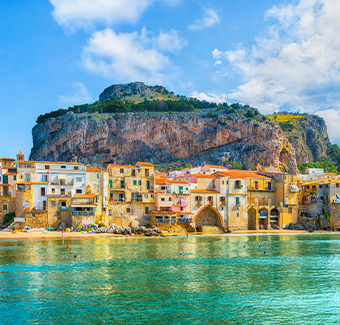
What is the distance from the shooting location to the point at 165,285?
93.6ft

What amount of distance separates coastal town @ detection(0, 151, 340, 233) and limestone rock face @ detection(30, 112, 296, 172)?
64.7 metres

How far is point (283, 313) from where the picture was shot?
2234cm

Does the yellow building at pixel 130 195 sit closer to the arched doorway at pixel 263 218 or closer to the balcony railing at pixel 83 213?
the balcony railing at pixel 83 213

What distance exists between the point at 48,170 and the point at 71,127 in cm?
8779

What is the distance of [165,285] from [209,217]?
1751 inches

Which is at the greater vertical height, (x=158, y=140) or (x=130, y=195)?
(x=158, y=140)

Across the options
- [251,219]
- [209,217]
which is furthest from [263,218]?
[209,217]

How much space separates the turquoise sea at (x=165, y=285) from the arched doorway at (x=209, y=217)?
23.5 m

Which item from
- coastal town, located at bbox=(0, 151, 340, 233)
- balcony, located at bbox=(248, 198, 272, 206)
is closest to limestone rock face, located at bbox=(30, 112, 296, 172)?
coastal town, located at bbox=(0, 151, 340, 233)

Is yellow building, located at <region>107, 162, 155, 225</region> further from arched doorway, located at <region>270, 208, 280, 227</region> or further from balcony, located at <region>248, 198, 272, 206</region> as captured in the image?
arched doorway, located at <region>270, 208, 280, 227</region>

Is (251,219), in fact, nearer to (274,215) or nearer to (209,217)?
(274,215)

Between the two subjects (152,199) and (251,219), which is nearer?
(152,199)

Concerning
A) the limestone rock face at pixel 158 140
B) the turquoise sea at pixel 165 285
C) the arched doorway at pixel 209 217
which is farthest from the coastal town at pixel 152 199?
the limestone rock face at pixel 158 140

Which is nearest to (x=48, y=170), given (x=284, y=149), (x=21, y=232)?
(x=21, y=232)
